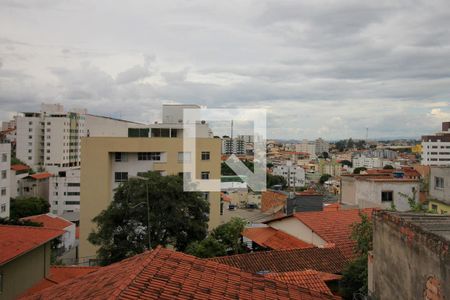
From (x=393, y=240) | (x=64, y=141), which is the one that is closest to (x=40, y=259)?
(x=393, y=240)

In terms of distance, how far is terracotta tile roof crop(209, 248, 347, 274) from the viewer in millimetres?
13938

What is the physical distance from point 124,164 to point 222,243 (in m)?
13.2

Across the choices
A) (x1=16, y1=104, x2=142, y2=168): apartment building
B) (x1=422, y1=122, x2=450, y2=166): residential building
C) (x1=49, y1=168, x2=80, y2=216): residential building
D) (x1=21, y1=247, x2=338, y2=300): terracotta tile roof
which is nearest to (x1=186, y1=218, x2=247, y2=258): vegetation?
(x1=21, y1=247, x2=338, y2=300): terracotta tile roof

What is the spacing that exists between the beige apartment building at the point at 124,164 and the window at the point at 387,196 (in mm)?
10672

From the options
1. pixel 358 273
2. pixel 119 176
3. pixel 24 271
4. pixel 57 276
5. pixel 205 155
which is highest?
pixel 205 155

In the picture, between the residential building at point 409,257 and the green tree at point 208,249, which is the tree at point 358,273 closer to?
the residential building at point 409,257

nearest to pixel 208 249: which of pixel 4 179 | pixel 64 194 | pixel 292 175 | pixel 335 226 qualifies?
pixel 335 226

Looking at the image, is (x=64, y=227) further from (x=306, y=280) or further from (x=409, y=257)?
(x=409, y=257)

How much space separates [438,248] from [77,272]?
41.8 ft

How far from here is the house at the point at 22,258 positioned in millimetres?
11367

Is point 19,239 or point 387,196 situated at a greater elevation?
point 387,196

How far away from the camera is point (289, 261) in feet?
47.4

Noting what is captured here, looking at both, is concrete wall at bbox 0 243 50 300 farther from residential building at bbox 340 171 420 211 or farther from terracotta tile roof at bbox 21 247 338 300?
residential building at bbox 340 171 420 211

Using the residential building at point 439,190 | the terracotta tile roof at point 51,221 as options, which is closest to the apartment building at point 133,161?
the terracotta tile roof at point 51,221
